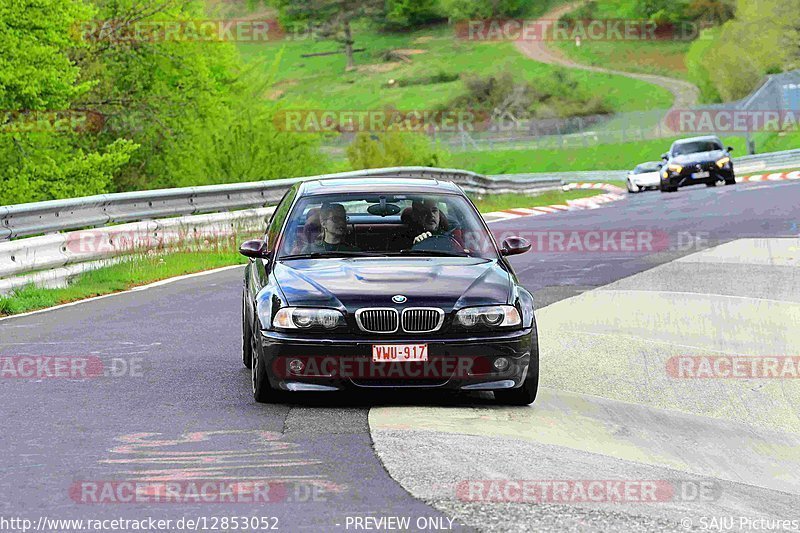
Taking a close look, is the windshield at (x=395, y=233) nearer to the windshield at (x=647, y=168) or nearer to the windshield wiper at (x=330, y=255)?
the windshield wiper at (x=330, y=255)

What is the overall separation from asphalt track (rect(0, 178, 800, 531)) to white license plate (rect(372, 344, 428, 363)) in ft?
1.07

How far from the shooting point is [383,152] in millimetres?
42438

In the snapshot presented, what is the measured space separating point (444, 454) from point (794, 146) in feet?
193

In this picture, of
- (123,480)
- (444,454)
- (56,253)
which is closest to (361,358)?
(444,454)

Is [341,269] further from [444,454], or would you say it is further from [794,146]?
[794,146]

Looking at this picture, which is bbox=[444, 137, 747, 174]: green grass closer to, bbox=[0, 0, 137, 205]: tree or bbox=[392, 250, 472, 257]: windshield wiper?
bbox=[0, 0, 137, 205]: tree

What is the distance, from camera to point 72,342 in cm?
1234

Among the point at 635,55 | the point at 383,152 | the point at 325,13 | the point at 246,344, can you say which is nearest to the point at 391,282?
the point at 246,344

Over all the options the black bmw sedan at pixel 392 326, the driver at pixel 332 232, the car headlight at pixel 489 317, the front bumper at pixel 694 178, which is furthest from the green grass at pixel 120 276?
the front bumper at pixel 694 178

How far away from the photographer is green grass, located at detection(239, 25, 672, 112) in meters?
114

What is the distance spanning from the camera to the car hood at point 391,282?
8.98m

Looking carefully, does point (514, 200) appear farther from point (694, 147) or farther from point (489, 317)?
point (489, 317)

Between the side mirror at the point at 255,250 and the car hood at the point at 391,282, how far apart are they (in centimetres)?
44

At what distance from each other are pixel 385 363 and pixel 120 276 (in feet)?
31.8
